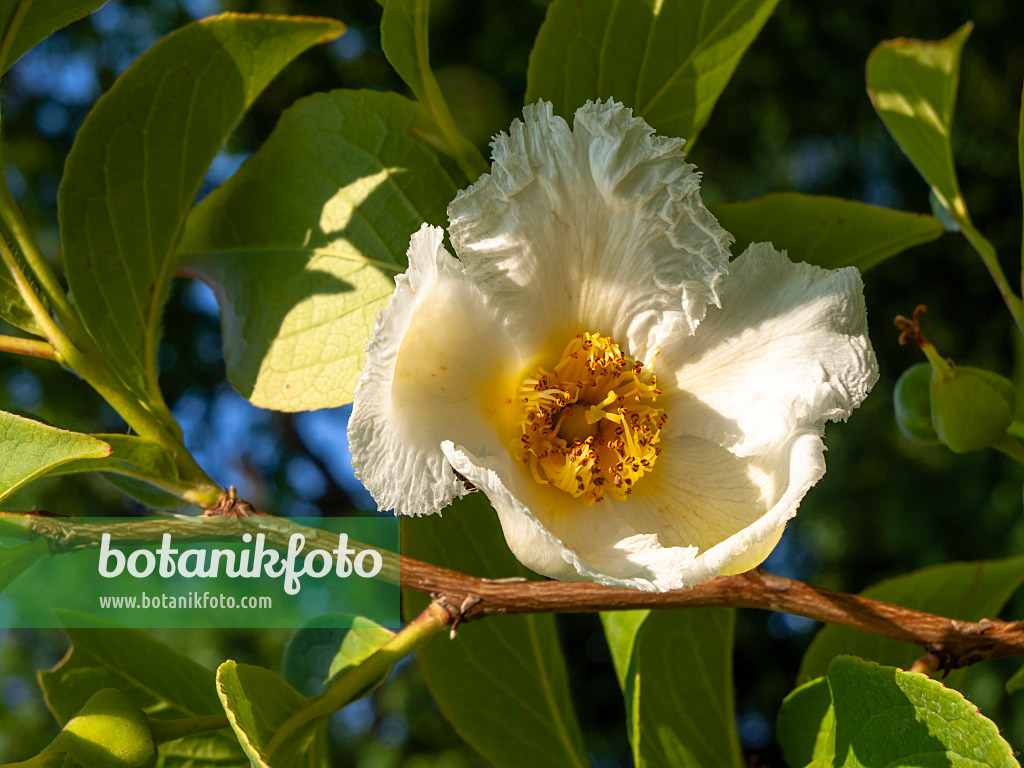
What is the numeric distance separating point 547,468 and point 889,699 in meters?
0.36

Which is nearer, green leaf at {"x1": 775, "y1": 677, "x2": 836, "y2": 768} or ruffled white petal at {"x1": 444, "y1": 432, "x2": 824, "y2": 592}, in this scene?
ruffled white petal at {"x1": 444, "y1": 432, "x2": 824, "y2": 592}

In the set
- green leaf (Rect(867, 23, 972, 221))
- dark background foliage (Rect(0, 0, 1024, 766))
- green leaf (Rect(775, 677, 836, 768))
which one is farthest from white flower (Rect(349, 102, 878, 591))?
dark background foliage (Rect(0, 0, 1024, 766))

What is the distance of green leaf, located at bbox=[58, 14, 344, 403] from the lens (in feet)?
2.94

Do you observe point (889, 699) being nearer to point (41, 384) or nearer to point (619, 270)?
point (619, 270)

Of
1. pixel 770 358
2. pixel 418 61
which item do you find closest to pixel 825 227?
pixel 770 358

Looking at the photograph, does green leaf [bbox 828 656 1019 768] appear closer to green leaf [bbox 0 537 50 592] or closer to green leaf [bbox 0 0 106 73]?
green leaf [bbox 0 537 50 592]

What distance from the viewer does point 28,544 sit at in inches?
32.4

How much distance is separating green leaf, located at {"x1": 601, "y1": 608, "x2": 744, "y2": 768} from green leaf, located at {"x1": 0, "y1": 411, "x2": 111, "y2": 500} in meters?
0.63

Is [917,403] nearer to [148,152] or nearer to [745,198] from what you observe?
[148,152]

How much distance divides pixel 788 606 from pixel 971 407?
10.9 inches

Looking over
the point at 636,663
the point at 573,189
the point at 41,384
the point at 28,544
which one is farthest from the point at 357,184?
the point at 41,384

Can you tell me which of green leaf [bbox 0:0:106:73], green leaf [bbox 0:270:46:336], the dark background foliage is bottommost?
the dark background foliage

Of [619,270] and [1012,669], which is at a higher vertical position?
[619,270]

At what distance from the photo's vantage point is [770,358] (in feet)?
2.70
